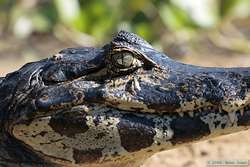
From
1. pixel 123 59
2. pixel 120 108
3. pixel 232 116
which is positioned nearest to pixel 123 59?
pixel 123 59

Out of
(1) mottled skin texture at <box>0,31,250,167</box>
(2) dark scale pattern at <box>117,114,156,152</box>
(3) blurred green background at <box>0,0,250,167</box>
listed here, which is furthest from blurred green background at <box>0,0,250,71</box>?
(2) dark scale pattern at <box>117,114,156,152</box>

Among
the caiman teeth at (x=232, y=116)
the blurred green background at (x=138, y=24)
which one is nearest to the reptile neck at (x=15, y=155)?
the caiman teeth at (x=232, y=116)

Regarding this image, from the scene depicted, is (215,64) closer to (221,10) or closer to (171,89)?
(221,10)

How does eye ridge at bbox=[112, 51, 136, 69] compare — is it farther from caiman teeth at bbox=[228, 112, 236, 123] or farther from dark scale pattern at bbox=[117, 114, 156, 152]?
caiman teeth at bbox=[228, 112, 236, 123]

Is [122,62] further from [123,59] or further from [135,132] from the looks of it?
[135,132]

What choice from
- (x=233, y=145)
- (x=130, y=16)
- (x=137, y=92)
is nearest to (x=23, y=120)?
(x=137, y=92)

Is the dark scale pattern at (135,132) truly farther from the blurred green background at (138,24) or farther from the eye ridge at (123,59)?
the blurred green background at (138,24)
